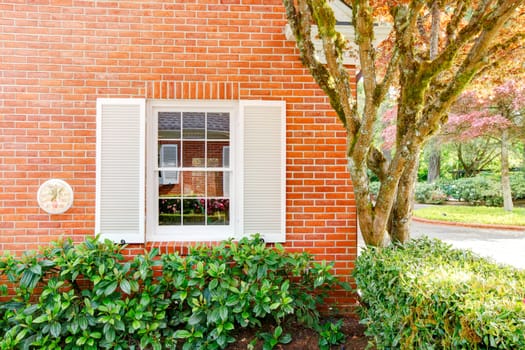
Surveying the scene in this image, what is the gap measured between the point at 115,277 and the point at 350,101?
2689mm

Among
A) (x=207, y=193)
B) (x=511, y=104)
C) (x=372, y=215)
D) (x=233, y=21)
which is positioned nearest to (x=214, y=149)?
(x=207, y=193)

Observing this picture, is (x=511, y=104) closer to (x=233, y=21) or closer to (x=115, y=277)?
(x=233, y=21)

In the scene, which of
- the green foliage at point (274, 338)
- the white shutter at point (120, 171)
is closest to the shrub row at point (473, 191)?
the green foliage at point (274, 338)

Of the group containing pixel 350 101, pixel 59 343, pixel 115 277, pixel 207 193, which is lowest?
pixel 59 343

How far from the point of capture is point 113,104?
13.1 feet

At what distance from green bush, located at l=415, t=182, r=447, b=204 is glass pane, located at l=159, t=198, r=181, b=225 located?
17068mm

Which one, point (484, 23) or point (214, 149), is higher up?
point (484, 23)

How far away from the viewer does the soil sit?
3.59m

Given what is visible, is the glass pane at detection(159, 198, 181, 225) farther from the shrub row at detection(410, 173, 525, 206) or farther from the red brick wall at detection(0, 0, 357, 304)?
the shrub row at detection(410, 173, 525, 206)

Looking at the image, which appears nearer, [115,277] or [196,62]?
Answer: [115,277]

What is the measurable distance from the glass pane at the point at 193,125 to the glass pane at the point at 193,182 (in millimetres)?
423

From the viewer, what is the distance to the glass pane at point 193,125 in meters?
4.18

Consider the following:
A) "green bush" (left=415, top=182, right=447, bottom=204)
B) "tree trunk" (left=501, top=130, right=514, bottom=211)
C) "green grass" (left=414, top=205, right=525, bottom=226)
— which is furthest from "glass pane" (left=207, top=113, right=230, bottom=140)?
"green bush" (left=415, top=182, right=447, bottom=204)

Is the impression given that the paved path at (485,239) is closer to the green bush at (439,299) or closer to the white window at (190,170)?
the green bush at (439,299)
